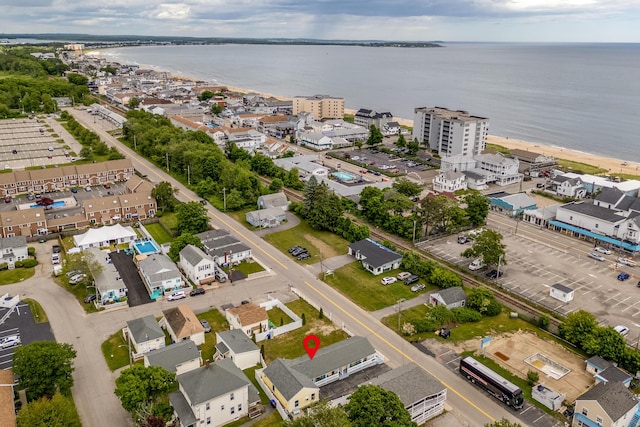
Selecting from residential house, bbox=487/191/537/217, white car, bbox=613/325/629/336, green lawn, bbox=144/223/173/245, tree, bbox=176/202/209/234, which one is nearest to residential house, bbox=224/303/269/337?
tree, bbox=176/202/209/234

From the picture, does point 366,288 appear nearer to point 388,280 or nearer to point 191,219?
point 388,280

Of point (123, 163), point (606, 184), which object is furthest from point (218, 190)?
point (606, 184)

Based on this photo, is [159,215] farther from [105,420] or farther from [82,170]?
[105,420]

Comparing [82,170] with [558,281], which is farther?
[82,170]

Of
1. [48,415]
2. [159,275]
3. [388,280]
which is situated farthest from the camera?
[388,280]

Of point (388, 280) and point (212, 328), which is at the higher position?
point (388, 280)

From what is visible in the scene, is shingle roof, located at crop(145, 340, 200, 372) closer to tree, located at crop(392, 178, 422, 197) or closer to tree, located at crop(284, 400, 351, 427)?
tree, located at crop(284, 400, 351, 427)

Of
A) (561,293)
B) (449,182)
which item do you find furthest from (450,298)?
(449,182)
